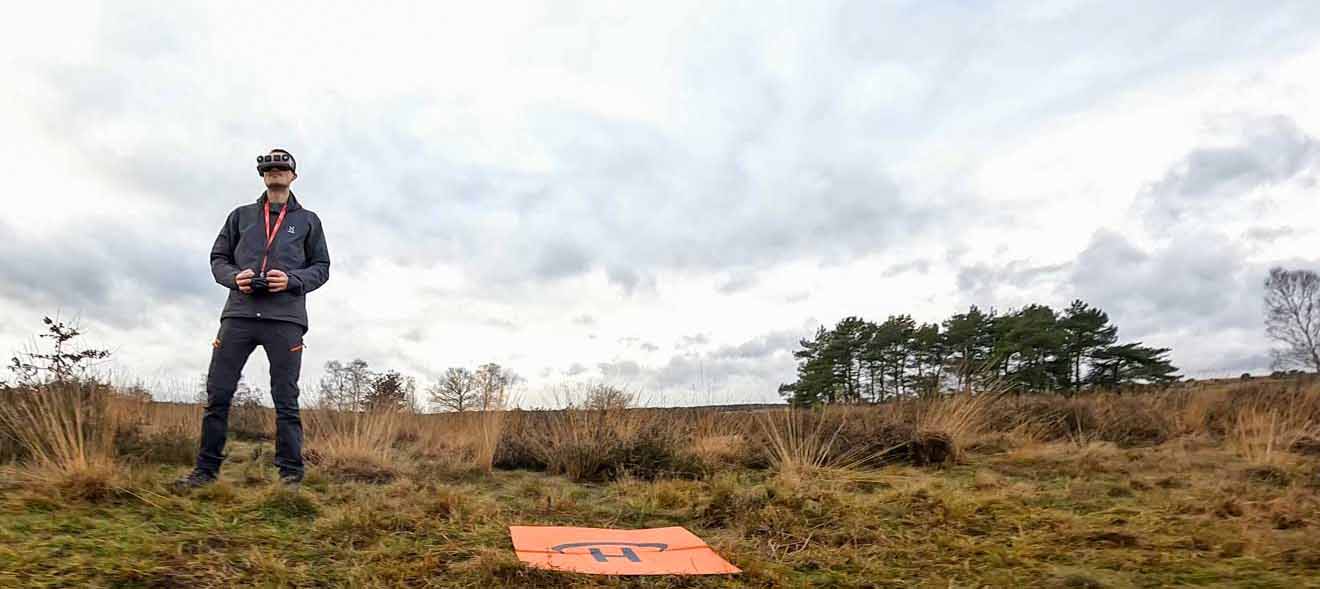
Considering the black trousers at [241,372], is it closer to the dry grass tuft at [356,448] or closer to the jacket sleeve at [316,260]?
the jacket sleeve at [316,260]

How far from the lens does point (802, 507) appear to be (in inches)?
145

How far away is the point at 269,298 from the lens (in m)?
4.23

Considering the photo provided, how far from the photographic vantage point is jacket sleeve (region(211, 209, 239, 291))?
4.29 meters

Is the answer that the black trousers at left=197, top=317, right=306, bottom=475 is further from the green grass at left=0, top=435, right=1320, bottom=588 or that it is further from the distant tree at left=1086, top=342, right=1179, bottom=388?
the distant tree at left=1086, top=342, right=1179, bottom=388

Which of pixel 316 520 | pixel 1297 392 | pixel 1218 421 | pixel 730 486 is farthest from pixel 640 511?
pixel 1297 392

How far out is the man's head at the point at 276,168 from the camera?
14.3 ft

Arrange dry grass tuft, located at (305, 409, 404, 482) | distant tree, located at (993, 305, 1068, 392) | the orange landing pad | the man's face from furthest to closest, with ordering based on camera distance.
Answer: distant tree, located at (993, 305, 1068, 392)
dry grass tuft, located at (305, 409, 404, 482)
the man's face
the orange landing pad

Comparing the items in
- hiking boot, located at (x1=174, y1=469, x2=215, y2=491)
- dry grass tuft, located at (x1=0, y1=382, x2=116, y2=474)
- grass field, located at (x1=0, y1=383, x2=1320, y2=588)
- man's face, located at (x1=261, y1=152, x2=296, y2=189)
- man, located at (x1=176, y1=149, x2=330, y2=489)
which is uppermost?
man's face, located at (x1=261, y1=152, x2=296, y2=189)

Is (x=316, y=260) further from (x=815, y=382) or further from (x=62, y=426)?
(x=815, y=382)

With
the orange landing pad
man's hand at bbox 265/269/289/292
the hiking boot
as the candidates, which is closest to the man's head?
man's hand at bbox 265/269/289/292

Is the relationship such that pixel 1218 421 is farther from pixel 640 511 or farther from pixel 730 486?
pixel 640 511

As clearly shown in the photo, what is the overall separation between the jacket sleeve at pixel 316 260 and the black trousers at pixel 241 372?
282mm

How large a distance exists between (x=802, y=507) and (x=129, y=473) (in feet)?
11.2

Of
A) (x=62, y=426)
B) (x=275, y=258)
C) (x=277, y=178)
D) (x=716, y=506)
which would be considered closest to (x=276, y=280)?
(x=275, y=258)
